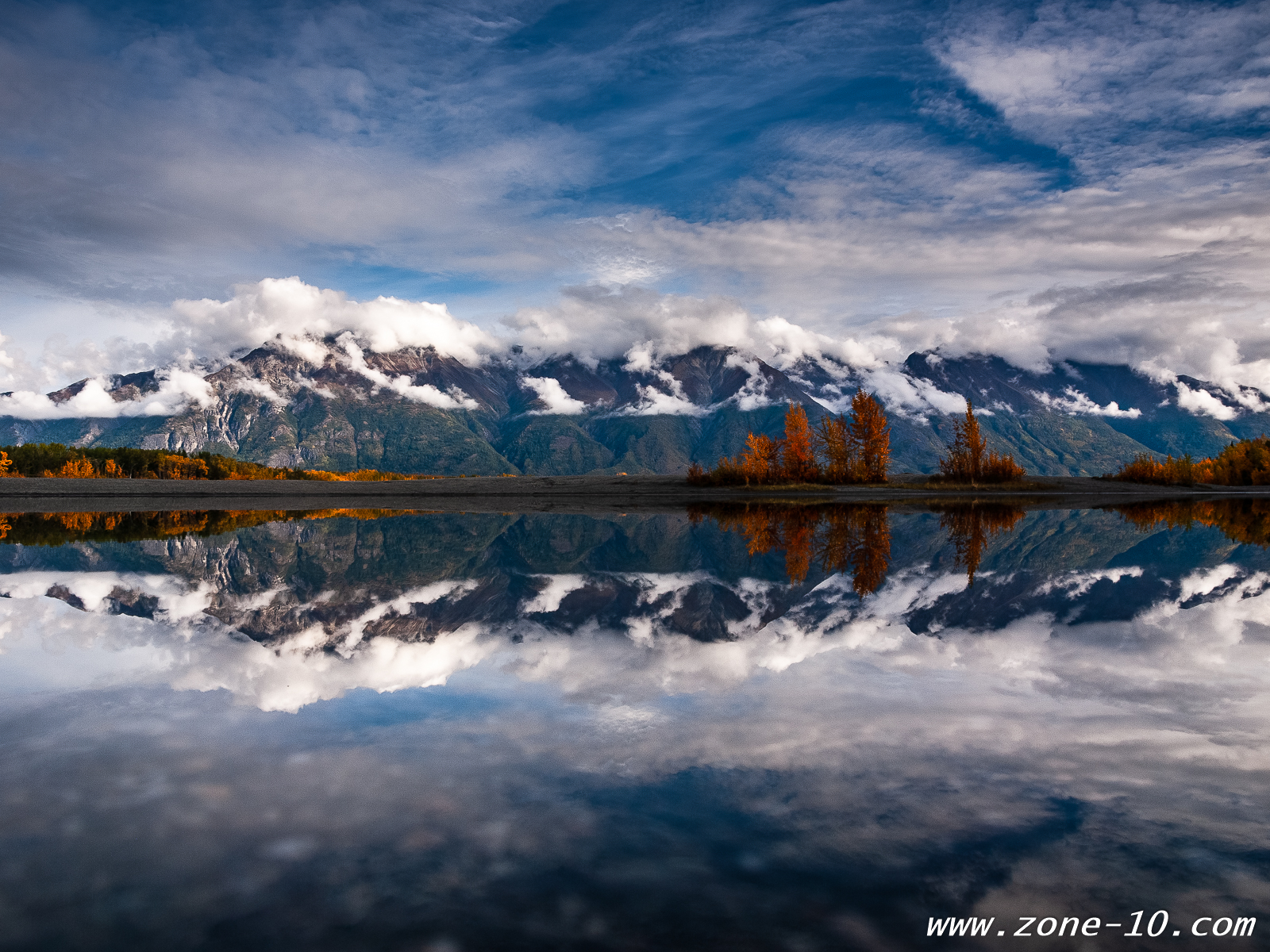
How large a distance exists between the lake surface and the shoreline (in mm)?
41893

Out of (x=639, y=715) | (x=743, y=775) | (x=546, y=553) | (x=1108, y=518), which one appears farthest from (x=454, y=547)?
(x=1108, y=518)

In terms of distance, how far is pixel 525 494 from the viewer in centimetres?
7688

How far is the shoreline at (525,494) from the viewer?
61.5 metres

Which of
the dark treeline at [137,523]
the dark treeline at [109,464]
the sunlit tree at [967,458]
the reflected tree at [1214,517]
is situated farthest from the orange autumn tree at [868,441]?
the dark treeline at [109,464]

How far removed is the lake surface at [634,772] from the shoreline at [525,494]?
4189cm

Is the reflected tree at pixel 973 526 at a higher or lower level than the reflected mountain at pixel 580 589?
lower

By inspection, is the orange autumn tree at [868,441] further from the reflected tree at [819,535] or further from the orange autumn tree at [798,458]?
the reflected tree at [819,535]

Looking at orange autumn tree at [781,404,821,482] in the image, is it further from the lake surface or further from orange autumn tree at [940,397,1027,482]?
the lake surface

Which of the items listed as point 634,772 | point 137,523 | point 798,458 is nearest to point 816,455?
point 798,458

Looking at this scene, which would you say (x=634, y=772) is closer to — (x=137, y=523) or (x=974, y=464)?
(x=137, y=523)

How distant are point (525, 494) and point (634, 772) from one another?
71.4 meters

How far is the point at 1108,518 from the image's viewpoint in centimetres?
4359

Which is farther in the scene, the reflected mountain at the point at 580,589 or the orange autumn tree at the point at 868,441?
the orange autumn tree at the point at 868,441

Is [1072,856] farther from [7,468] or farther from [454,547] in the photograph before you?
[7,468]
